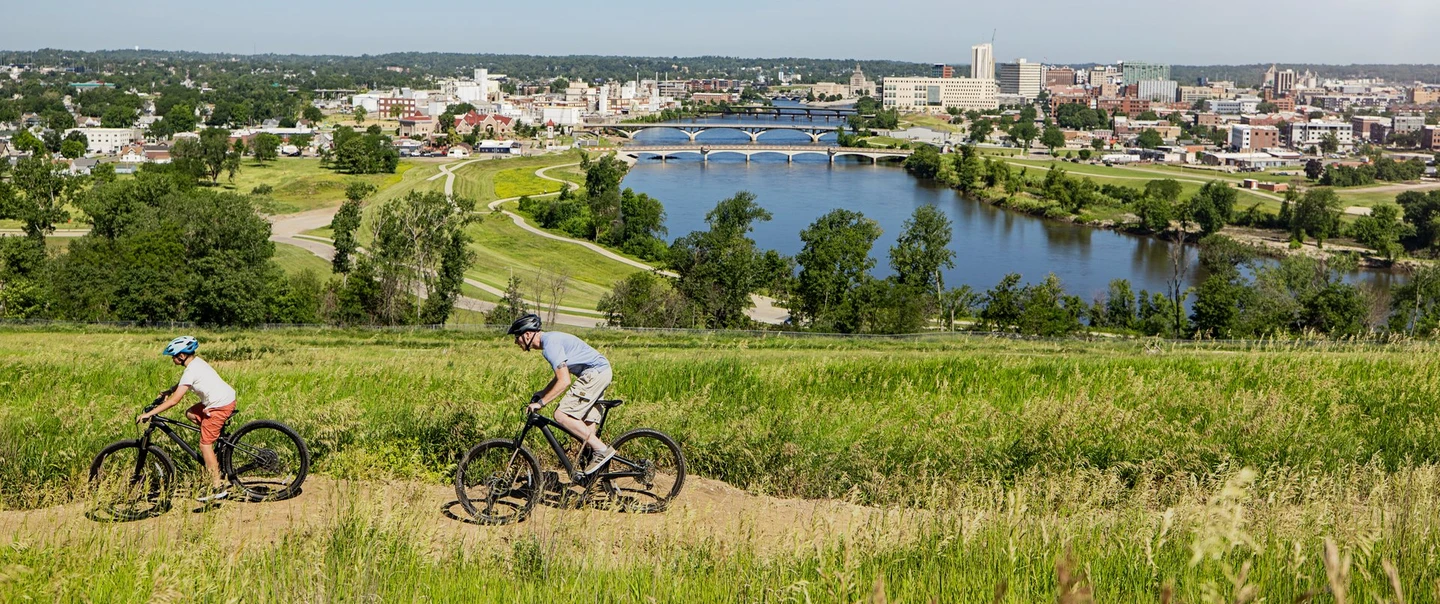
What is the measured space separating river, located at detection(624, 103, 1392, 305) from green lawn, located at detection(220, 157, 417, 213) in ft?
45.9

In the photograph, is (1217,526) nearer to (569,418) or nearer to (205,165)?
(569,418)

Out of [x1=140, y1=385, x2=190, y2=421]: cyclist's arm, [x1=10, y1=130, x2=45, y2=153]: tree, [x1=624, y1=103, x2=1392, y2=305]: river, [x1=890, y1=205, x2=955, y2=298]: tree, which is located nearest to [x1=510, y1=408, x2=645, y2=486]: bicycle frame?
[x1=140, y1=385, x2=190, y2=421]: cyclist's arm

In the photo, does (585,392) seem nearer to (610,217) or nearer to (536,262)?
(536,262)

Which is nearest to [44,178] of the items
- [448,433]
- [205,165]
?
A: [205,165]

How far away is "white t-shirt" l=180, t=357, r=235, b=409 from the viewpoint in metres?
5.22

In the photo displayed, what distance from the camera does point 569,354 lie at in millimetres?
5031

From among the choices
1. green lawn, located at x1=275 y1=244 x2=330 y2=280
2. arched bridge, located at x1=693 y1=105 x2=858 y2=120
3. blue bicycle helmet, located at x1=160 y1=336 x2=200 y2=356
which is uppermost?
arched bridge, located at x1=693 y1=105 x2=858 y2=120

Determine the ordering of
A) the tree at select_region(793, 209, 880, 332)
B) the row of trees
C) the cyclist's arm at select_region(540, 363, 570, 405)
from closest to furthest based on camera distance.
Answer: the cyclist's arm at select_region(540, 363, 570, 405) < the tree at select_region(793, 209, 880, 332) < the row of trees

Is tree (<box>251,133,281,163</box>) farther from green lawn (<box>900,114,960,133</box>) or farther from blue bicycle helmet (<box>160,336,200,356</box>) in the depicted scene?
blue bicycle helmet (<box>160,336,200,356</box>)

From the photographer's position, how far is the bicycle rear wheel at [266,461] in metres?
5.31

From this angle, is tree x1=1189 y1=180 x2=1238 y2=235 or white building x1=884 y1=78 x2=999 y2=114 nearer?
tree x1=1189 y1=180 x2=1238 y2=235

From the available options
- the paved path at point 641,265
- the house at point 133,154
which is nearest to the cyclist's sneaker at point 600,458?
the paved path at point 641,265

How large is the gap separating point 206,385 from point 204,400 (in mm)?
65

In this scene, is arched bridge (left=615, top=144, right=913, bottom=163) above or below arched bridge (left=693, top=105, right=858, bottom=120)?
below
